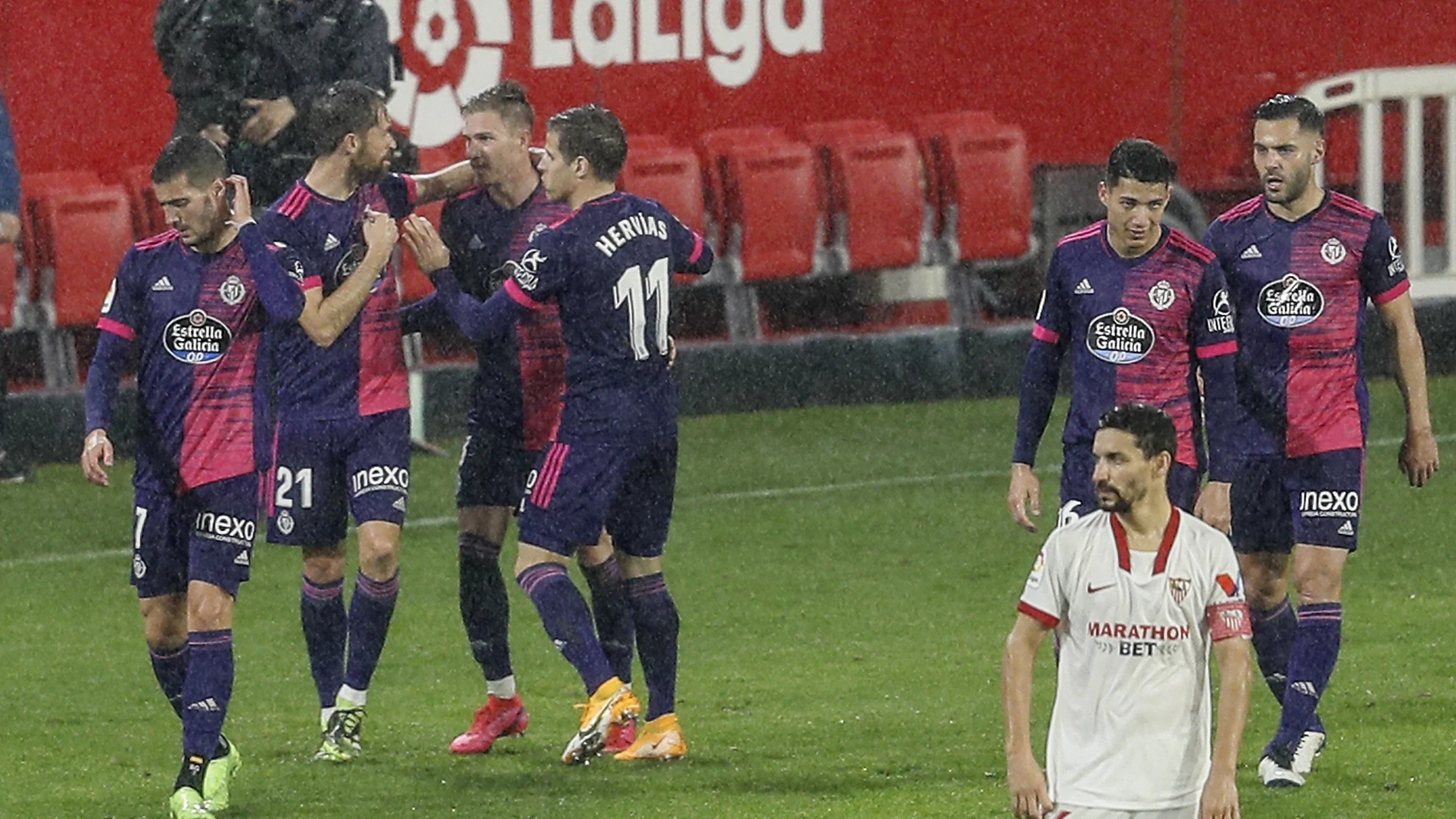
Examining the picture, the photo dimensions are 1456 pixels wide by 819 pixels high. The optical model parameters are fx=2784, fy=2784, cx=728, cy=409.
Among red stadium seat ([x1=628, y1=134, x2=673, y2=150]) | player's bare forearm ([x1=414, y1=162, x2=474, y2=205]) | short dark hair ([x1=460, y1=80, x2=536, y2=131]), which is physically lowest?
red stadium seat ([x1=628, y1=134, x2=673, y2=150])

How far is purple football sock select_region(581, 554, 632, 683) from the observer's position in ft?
26.6

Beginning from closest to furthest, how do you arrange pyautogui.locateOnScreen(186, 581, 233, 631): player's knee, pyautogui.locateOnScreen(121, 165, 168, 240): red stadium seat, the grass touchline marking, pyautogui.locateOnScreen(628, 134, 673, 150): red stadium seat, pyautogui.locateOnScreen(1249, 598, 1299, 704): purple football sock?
pyautogui.locateOnScreen(186, 581, 233, 631): player's knee, pyautogui.locateOnScreen(1249, 598, 1299, 704): purple football sock, the grass touchline marking, pyautogui.locateOnScreen(121, 165, 168, 240): red stadium seat, pyautogui.locateOnScreen(628, 134, 673, 150): red stadium seat

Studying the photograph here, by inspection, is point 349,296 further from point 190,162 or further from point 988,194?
point 988,194

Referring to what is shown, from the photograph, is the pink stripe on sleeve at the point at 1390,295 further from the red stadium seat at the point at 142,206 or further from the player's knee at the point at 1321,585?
the red stadium seat at the point at 142,206

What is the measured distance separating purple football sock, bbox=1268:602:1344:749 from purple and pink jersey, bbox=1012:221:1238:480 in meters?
0.57

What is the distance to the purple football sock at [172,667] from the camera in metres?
7.47

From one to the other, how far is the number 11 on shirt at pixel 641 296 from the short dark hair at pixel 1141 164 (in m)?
1.32

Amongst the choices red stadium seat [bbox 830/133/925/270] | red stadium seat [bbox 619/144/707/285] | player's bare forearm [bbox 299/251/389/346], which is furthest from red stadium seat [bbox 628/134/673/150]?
player's bare forearm [bbox 299/251/389/346]

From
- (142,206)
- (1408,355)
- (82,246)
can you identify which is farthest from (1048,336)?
(142,206)

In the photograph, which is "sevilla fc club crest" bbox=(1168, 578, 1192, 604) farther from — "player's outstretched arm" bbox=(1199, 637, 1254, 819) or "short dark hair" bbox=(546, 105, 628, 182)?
"short dark hair" bbox=(546, 105, 628, 182)

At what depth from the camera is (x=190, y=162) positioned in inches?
275

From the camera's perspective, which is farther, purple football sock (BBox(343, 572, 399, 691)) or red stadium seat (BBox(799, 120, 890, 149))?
red stadium seat (BBox(799, 120, 890, 149))

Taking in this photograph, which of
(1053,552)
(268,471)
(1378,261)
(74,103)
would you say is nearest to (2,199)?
(74,103)

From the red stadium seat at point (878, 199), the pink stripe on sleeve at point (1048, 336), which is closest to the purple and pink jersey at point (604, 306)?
the pink stripe on sleeve at point (1048, 336)
